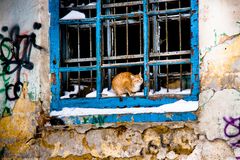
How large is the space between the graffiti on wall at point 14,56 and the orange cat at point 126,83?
3.57 feet

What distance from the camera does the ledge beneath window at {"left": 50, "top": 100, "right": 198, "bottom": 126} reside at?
532 cm

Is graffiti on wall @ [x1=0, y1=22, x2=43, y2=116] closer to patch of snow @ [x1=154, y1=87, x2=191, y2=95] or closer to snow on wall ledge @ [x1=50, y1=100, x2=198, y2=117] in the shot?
snow on wall ledge @ [x1=50, y1=100, x2=198, y2=117]

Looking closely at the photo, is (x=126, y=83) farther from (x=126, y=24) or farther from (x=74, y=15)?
(x=74, y=15)

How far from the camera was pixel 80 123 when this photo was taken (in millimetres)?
5680

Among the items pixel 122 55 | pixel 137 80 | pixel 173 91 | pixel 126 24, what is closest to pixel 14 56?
pixel 122 55

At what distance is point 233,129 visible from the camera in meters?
5.06

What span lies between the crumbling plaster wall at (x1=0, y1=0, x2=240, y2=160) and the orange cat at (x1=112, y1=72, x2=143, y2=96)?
0.45 metres

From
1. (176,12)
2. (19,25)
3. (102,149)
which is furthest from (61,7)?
(102,149)

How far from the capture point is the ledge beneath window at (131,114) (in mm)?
5320

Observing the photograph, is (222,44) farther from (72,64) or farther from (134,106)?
(72,64)

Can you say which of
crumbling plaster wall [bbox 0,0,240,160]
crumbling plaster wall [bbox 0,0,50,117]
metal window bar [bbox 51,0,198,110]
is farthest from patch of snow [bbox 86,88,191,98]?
crumbling plaster wall [bbox 0,0,50,117]

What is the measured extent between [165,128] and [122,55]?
3.71 ft

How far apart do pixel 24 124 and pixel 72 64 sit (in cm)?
99

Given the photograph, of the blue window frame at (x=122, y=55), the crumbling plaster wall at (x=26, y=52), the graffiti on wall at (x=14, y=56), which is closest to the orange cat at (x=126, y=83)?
the blue window frame at (x=122, y=55)
